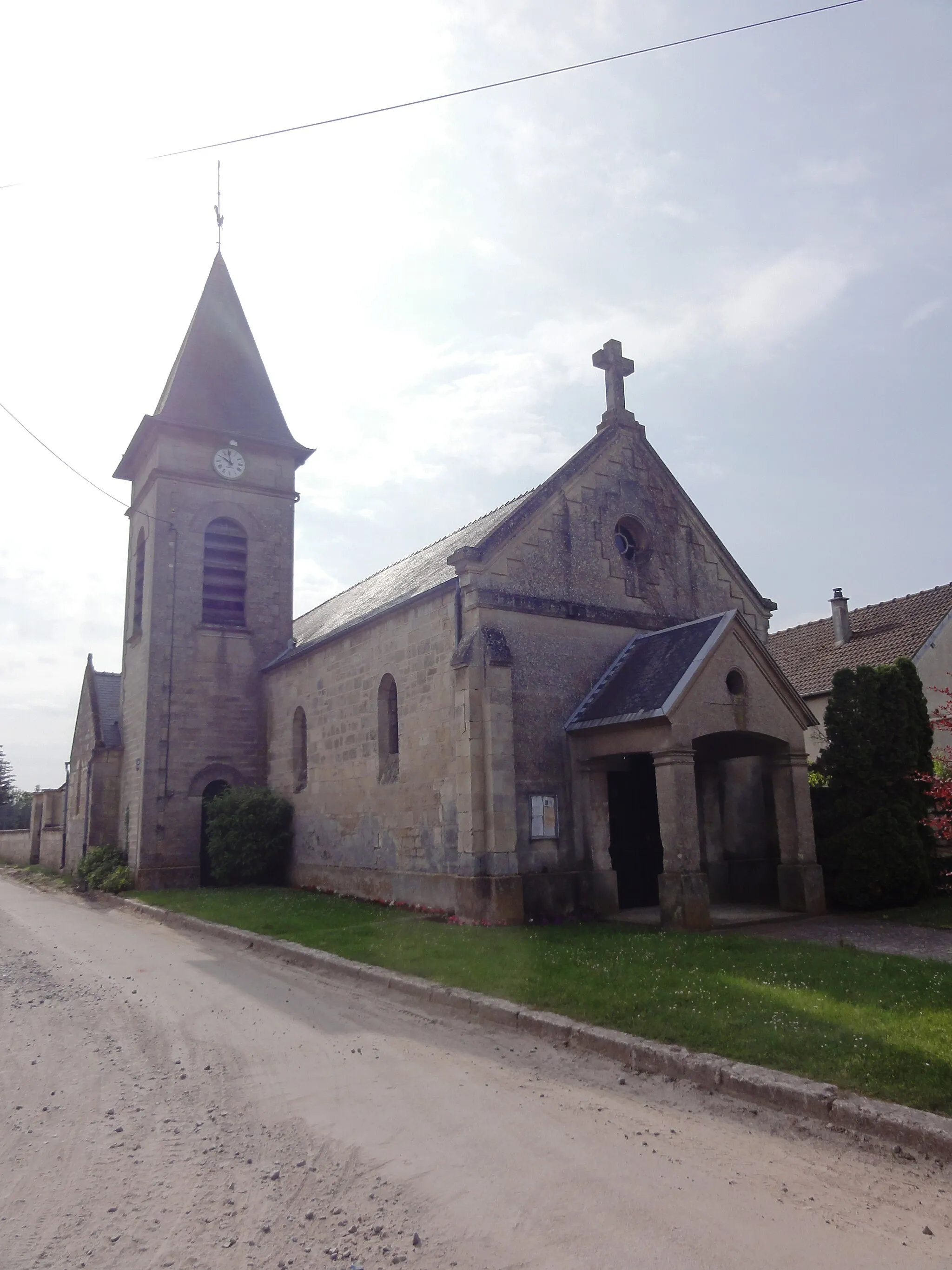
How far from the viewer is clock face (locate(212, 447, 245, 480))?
2355 cm

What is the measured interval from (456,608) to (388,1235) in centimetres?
1067

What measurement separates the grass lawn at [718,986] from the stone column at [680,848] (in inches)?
20.9

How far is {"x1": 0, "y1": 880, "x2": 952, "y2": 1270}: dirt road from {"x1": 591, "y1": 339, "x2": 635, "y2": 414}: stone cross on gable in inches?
486

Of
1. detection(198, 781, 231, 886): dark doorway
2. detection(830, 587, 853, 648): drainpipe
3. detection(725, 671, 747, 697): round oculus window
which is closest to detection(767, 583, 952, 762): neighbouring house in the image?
detection(830, 587, 853, 648): drainpipe

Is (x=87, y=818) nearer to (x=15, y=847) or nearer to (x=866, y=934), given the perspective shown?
(x=15, y=847)

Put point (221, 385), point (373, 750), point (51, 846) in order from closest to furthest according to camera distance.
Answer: point (373, 750), point (221, 385), point (51, 846)

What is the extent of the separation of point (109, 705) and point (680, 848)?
18419 millimetres

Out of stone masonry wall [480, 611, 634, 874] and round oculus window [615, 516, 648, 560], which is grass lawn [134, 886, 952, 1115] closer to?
stone masonry wall [480, 611, 634, 874]

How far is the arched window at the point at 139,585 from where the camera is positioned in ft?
76.8

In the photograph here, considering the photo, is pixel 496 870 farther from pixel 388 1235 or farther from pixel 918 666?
pixel 918 666

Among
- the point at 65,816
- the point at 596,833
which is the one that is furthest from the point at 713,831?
the point at 65,816

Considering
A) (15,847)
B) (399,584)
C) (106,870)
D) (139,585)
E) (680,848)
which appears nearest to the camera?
(680,848)

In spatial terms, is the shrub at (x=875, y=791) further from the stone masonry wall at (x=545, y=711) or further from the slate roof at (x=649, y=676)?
the stone masonry wall at (x=545, y=711)

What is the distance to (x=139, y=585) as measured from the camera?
2405 cm
